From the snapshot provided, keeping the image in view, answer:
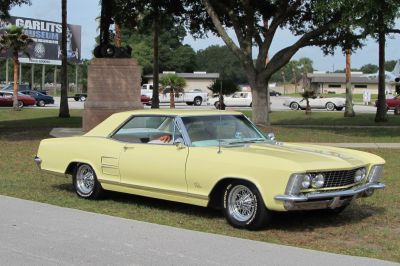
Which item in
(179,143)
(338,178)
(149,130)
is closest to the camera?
(338,178)

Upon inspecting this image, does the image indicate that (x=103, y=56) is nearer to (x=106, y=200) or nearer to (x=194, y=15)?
(x=194, y=15)

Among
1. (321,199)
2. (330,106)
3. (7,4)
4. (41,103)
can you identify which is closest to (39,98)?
(41,103)

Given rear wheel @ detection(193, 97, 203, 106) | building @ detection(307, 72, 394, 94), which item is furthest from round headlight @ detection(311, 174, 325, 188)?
building @ detection(307, 72, 394, 94)

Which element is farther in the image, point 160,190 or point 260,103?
point 260,103

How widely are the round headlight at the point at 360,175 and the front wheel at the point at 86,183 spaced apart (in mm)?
3576

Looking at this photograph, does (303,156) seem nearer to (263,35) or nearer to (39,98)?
(263,35)

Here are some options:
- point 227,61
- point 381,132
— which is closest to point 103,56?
point 381,132

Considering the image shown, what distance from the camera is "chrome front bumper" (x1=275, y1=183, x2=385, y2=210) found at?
6602mm

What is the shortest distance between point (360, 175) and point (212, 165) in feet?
5.79

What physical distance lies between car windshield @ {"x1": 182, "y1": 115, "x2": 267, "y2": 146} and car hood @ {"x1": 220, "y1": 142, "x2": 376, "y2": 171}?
30cm

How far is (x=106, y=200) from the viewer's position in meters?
8.98

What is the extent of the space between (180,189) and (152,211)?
76cm

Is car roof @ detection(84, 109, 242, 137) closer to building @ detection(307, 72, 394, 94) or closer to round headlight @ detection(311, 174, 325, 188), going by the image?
round headlight @ detection(311, 174, 325, 188)

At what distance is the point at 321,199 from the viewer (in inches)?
269
